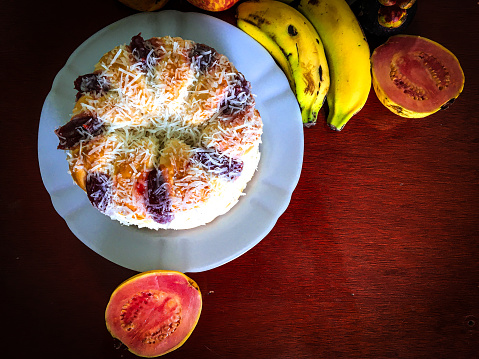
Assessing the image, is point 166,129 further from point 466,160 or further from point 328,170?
point 466,160

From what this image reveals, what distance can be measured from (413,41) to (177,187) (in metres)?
1.22

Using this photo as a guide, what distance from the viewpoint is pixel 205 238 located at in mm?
1425

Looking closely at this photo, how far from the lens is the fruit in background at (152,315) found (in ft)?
4.63

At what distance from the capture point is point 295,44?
1422mm

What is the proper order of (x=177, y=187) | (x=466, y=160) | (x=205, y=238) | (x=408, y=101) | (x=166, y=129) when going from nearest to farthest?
(x=177, y=187) → (x=166, y=129) → (x=205, y=238) → (x=408, y=101) → (x=466, y=160)

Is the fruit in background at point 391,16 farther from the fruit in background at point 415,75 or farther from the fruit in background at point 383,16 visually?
the fruit in background at point 415,75

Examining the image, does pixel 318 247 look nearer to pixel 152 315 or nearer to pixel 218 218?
pixel 218 218

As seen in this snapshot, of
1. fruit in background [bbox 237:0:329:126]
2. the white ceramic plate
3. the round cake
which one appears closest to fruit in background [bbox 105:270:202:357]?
the white ceramic plate

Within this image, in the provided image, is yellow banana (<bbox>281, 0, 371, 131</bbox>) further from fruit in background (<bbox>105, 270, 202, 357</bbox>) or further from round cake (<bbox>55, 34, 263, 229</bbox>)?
fruit in background (<bbox>105, 270, 202, 357</bbox>)

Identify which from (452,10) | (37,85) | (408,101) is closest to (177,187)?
(37,85)

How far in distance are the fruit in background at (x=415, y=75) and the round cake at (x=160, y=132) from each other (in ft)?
2.16

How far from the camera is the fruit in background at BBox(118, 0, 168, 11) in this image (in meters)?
1.47

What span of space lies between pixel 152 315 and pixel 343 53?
1.35 meters

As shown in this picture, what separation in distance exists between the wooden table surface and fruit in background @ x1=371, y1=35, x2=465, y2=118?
0.14 metres
